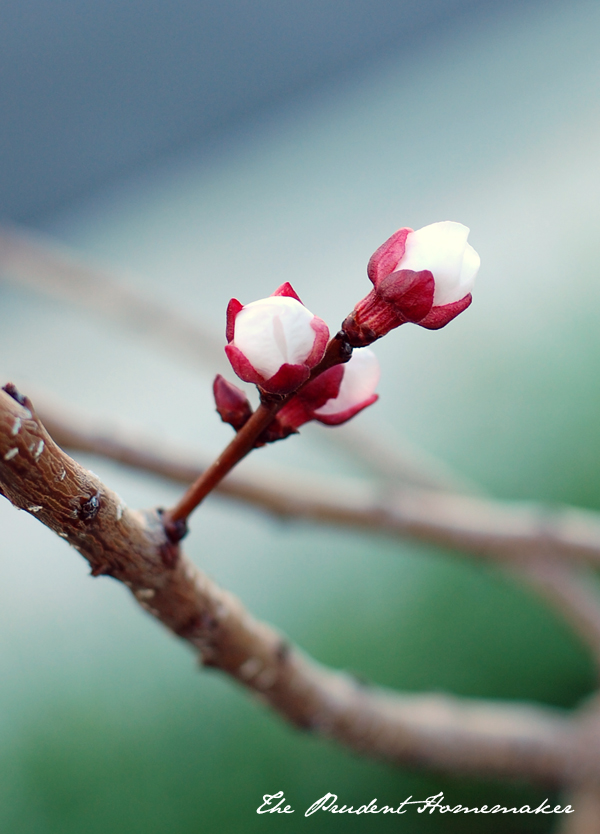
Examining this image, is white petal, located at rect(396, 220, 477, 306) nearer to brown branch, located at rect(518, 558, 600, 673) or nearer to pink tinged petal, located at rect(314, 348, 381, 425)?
pink tinged petal, located at rect(314, 348, 381, 425)

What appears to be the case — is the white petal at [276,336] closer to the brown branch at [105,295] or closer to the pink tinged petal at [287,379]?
the pink tinged petal at [287,379]

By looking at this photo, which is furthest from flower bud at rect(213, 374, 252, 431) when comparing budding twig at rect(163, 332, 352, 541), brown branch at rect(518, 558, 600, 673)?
brown branch at rect(518, 558, 600, 673)

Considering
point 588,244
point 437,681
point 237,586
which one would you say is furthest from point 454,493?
point 588,244

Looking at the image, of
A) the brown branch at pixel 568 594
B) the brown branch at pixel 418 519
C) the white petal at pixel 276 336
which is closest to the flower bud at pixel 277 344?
the white petal at pixel 276 336

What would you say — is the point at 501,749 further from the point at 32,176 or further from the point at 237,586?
the point at 32,176

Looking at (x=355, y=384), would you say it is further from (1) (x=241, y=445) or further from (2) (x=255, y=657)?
(2) (x=255, y=657)

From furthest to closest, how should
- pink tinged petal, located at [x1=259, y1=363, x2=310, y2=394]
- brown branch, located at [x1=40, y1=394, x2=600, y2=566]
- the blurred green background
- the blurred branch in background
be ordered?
the blurred green background
brown branch, located at [x1=40, y1=394, x2=600, y2=566]
the blurred branch in background
pink tinged petal, located at [x1=259, y1=363, x2=310, y2=394]

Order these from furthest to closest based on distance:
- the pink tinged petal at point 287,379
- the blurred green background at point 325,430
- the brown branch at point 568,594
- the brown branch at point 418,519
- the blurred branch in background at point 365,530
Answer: the blurred green background at point 325,430
the brown branch at point 568,594
the brown branch at point 418,519
the blurred branch in background at point 365,530
the pink tinged petal at point 287,379
